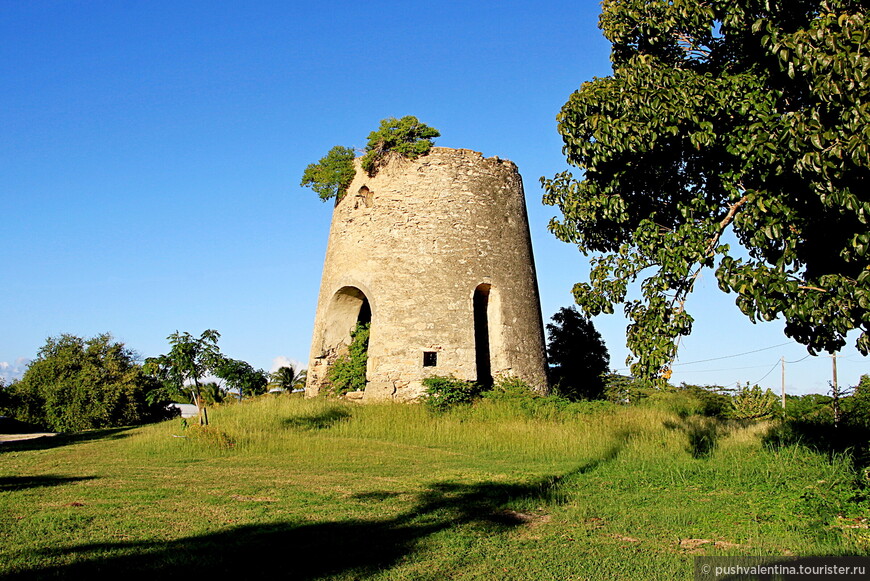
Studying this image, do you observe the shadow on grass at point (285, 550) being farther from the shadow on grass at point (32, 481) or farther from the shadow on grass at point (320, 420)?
the shadow on grass at point (320, 420)

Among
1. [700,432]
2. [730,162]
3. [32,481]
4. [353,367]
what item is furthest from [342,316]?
[730,162]

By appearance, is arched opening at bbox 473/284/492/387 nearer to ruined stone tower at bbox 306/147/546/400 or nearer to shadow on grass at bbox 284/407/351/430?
ruined stone tower at bbox 306/147/546/400

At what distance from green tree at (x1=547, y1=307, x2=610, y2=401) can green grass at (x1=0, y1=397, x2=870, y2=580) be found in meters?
9.15

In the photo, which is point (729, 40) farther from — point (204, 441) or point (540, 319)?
point (540, 319)

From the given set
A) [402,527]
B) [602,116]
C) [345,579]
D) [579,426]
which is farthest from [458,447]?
[345,579]

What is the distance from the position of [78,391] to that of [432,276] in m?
17.8

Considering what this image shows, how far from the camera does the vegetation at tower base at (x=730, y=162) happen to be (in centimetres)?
576

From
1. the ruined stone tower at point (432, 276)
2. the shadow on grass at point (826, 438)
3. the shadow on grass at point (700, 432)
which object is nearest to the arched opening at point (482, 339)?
the ruined stone tower at point (432, 276)

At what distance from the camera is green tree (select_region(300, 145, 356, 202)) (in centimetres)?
1866

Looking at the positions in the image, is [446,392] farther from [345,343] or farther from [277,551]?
[277,551]

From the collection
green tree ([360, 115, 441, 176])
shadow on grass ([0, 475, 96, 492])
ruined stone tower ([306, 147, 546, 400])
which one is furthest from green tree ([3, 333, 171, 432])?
shadow on grass ([0, 475, 96, 492])

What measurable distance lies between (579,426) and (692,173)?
6957 mm

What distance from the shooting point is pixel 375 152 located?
18.3m

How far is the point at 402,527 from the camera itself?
661 cm
